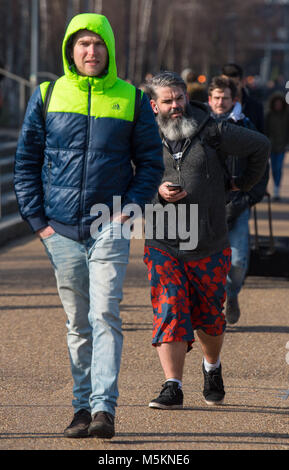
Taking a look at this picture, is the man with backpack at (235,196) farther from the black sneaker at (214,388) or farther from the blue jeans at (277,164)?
the blue jeans at (277,164)

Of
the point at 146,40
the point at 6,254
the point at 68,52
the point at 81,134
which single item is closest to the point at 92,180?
the point at 81,134

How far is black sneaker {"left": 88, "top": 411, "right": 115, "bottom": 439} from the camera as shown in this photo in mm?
4594

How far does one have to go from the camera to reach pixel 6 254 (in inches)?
445

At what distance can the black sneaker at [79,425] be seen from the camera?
4.77 meters

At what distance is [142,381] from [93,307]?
1415mm

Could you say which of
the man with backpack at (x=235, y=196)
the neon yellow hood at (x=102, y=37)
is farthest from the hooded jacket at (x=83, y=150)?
the man with backpack at (x=235, y=196)

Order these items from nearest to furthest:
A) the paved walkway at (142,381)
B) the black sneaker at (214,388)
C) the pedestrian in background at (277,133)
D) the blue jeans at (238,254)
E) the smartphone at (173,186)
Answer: the paved walkway at (142,381) → the smartphone at (173,186) → the black sneaker at (214,388) → the blue jeans at (238,254) → the pedestrian in background at (277,133)

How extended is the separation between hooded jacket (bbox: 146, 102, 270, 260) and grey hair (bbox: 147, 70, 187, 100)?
16 centimetres

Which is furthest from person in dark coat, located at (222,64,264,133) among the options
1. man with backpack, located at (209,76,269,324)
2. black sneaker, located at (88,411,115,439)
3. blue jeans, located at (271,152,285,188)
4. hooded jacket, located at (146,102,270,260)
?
blue jeans, located at (271,152,285,188)

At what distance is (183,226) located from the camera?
5.41 m

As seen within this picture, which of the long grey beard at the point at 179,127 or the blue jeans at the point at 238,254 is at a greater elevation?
the long grey beard at the point at 179,127

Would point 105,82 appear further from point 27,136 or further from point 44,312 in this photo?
point 44,312
